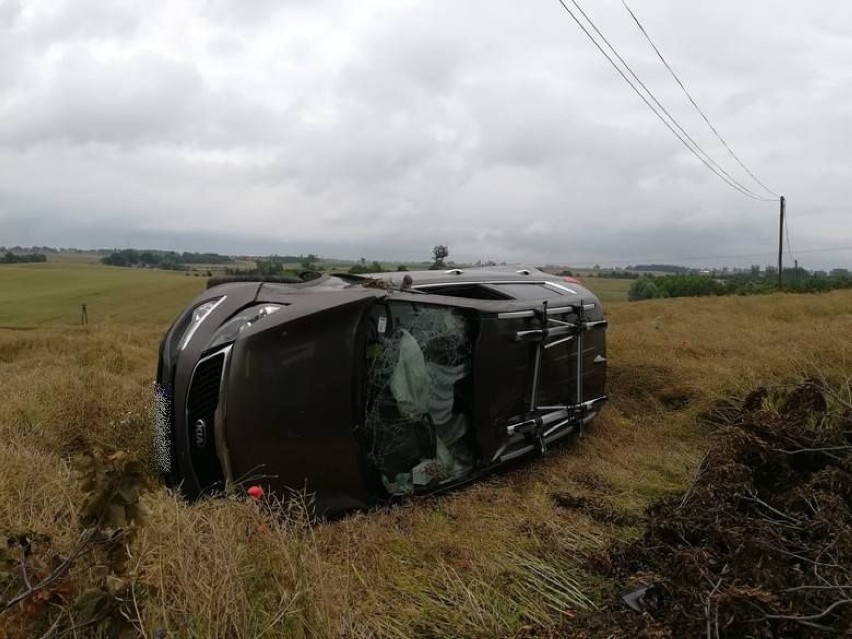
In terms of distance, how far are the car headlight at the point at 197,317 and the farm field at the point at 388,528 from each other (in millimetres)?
850

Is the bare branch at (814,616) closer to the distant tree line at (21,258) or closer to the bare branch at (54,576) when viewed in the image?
the bare branch at (54,576)

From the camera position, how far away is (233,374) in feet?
10.6

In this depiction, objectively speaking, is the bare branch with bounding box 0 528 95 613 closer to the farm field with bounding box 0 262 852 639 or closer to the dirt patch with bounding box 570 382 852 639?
the farm field with bounding box 0 262 852 639

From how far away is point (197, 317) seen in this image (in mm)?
3775

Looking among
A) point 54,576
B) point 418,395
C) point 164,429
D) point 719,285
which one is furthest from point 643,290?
point 54,576

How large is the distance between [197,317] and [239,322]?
403 mm

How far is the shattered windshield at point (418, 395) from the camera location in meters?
3.64

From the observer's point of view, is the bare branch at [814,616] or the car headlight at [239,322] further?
the car headlight at [239,322]

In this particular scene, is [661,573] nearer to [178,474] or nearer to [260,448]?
[260,448]

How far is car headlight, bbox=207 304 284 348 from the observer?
3435mm

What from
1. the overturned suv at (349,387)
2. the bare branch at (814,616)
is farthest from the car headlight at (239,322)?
the bare branch at (814,616)

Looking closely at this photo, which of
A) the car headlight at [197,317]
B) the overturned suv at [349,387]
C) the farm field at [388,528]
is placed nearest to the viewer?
the farm field at [388,528]

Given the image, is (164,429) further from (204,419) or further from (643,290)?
(643,290)

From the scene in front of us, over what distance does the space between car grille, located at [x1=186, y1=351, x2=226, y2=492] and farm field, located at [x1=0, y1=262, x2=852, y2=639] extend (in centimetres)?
25
